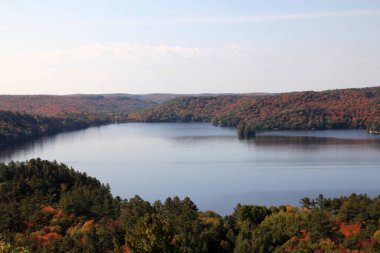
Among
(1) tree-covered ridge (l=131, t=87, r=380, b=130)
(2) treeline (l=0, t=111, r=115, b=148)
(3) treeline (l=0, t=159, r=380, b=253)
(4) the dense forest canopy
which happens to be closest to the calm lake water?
(2) treeline (l=0, t=111, r=115, b=148)

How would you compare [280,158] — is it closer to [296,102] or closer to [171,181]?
[171,181]

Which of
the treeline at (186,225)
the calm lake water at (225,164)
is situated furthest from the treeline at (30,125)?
the treeline at (186,225)

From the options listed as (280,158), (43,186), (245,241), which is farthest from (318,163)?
(245,241)

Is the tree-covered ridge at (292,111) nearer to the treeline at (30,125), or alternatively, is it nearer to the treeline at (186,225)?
the treeline at (30,125)

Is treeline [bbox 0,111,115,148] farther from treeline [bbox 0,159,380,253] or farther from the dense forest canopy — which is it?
treeline [bbox 0,159,380,253]

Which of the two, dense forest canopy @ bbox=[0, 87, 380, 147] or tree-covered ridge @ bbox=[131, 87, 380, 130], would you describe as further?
tree-covered ridge @ bbox=[131, 87, 380, 130]

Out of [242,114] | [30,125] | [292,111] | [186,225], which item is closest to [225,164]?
[186,225]

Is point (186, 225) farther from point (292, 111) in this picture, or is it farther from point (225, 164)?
point (292, 111)
